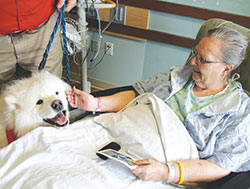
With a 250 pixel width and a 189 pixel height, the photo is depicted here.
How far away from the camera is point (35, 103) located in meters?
1.13

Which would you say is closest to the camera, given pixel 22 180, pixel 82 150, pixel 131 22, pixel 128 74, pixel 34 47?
pixel 22 180

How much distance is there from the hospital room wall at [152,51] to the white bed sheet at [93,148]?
45.1 inches

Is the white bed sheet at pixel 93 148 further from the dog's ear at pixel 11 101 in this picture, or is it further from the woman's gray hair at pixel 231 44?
the woman's gray hair at pixel 231 44

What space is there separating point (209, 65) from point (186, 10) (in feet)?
3.72

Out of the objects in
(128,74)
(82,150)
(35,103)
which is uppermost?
(35,103)

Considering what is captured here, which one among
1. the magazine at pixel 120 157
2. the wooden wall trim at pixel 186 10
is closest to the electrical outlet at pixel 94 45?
the wooden wall trim at pixel 186 10

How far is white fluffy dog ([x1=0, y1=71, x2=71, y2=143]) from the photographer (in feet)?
3.67

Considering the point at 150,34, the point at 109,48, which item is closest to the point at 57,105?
the point at 150,34

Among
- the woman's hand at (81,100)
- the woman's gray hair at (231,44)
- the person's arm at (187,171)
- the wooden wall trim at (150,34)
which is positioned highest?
the woman's gray hair at (231,44)

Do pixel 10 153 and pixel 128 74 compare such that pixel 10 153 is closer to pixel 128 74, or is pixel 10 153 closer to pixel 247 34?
pixel 247 34

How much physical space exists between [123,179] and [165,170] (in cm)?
17

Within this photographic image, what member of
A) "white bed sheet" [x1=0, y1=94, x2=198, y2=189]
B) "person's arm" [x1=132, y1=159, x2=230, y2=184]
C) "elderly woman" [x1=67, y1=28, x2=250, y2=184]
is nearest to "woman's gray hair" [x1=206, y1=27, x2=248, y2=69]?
"elderly woman" [x1=67, y1=28, x2=250, y2=184]

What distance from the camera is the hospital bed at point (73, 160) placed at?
940 mm

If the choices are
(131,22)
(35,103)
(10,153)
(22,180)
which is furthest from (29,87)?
(131,22)
